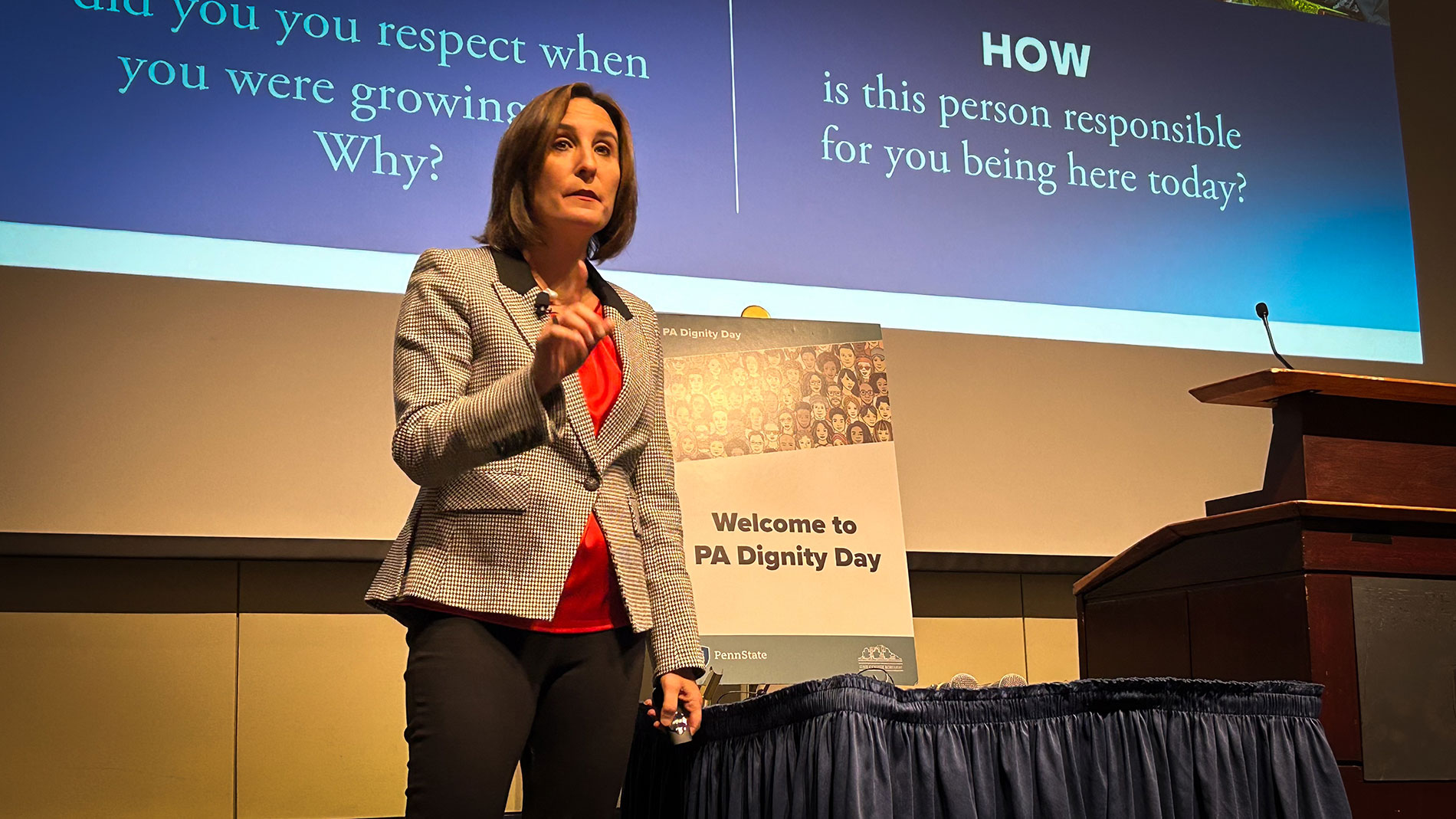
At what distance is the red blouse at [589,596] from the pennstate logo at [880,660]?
4.48 feet

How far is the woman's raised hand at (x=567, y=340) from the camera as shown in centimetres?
135

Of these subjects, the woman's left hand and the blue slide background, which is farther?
the blue slide background

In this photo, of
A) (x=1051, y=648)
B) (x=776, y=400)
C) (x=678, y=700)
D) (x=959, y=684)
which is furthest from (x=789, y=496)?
(x=1051, y=648)

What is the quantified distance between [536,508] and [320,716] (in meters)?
2.17

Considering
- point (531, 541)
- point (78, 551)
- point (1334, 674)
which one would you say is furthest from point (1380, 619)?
point (78, 551)

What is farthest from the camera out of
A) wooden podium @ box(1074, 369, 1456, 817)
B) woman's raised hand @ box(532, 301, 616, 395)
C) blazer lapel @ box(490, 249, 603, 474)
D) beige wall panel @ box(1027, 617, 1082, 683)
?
beige wall panel @ box(1027, 617, 1082, 683)

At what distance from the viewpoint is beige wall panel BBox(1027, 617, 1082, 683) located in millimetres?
4090

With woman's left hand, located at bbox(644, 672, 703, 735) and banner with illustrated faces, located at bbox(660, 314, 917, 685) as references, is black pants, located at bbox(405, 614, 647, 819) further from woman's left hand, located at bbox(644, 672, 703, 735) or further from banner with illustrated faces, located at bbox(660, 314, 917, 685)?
banner with illustrated faces, located at bbox(660, 314, 917, 685)

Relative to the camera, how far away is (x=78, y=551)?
3.11 m

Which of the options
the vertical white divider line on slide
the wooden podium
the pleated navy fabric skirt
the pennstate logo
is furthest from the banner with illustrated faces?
the pleated navy fabric skirt

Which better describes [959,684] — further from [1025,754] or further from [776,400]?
[776,400]

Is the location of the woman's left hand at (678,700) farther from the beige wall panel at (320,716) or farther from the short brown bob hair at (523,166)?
the beige wall panel at (320,716)

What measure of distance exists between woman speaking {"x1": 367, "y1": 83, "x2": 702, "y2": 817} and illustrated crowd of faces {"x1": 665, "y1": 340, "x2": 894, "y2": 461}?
43.1 inches

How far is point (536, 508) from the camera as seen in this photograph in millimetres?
1503
